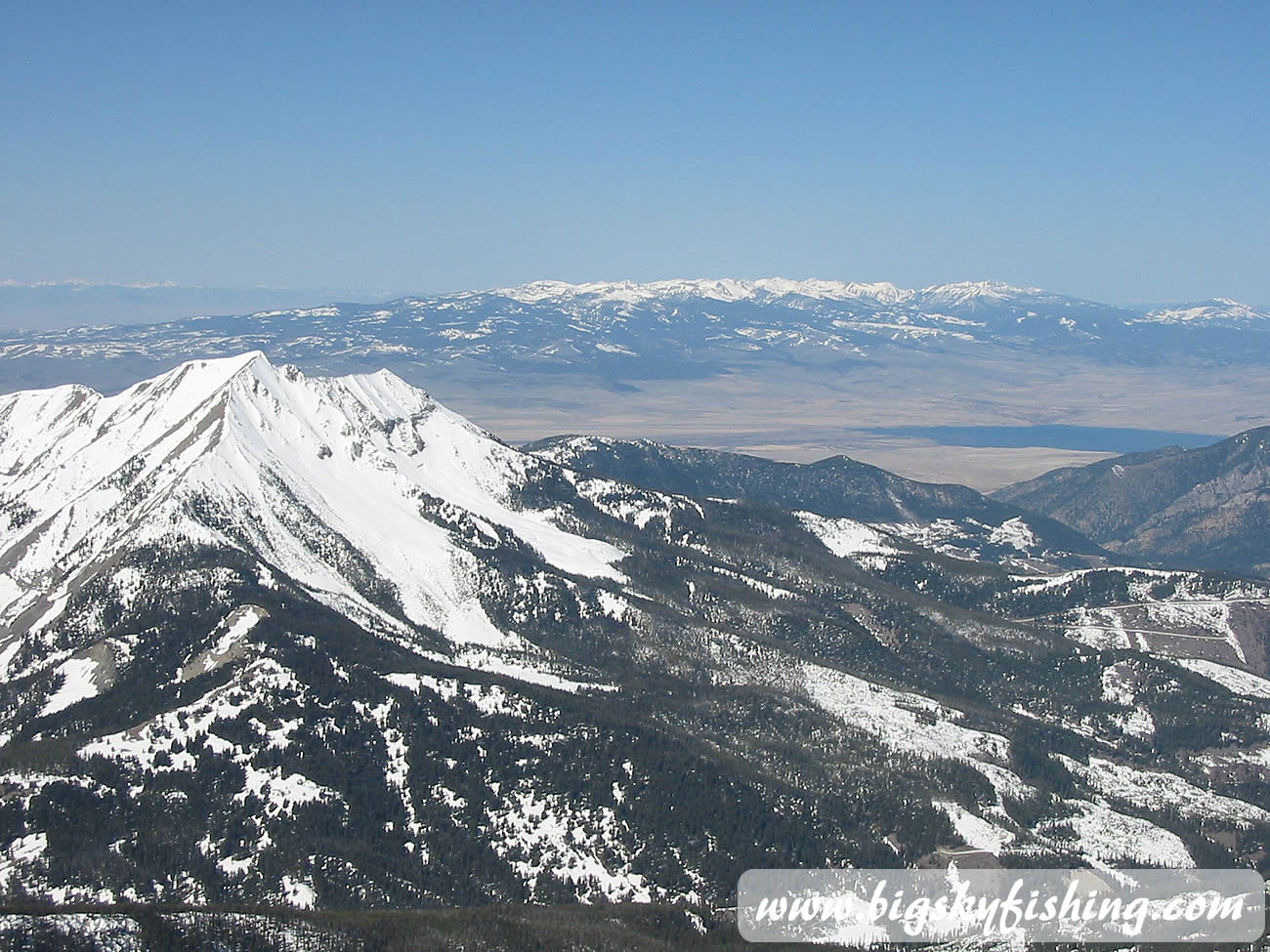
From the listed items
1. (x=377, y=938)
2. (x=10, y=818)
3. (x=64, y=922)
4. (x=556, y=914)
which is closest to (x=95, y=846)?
(x=10, y=818)

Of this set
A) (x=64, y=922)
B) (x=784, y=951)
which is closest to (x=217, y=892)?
(x=64, y=922)

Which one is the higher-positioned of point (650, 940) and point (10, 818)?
point (10, 818)

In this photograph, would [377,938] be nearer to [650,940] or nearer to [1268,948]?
[650,940]

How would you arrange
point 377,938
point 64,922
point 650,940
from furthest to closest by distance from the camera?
point 650,940
point 377,938
point 64,922

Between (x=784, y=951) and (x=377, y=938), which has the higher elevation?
(x=377, y=938)

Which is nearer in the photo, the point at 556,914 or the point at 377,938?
the point at 377,938

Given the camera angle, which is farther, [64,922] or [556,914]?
[556,914]

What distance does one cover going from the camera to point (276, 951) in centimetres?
17100

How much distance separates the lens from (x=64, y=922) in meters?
164

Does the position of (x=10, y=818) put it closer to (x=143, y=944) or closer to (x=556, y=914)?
(x=143, y=944)

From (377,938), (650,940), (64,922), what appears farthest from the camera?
(650,940)

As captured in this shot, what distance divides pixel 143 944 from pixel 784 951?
3538 inches

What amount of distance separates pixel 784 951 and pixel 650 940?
72.4 feet

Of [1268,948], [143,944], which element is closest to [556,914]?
[143,944]
